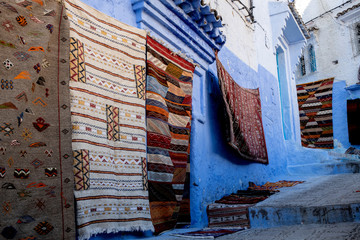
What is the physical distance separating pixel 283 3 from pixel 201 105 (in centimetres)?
514

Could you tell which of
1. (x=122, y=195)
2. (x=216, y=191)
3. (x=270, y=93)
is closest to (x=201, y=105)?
(x=216, y=191)

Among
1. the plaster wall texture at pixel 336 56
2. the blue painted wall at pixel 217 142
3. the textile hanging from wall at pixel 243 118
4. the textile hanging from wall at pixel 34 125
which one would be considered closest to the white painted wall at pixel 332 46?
the plaster wall texture at pixel 336 56

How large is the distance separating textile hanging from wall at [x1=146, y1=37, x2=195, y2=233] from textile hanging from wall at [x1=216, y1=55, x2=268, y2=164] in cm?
98

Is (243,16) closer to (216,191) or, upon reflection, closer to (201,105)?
(201,105)

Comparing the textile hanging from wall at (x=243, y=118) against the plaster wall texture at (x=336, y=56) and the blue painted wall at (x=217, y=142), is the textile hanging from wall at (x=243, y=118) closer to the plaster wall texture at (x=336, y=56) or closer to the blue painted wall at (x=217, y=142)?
the blue painted wall at (x=217, y=142)

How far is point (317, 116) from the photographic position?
11977 millimetres

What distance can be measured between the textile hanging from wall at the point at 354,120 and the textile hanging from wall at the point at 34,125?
10.9m

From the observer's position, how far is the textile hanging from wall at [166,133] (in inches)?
124

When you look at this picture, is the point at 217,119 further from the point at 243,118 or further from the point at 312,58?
the point at 312,58

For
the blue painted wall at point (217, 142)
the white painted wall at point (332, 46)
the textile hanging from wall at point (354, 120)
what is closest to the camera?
the blue painted wall at point (217, 142)

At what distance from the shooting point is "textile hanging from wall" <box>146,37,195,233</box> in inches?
124

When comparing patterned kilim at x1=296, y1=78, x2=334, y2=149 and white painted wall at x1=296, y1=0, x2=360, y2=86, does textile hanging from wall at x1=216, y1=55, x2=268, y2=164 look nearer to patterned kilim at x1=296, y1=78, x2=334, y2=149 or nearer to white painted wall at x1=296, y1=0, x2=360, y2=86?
patterned kilim at x1=296, y1=78, x2=334, y2=149

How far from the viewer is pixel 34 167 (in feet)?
6.86

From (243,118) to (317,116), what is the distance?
7711 millimetres
